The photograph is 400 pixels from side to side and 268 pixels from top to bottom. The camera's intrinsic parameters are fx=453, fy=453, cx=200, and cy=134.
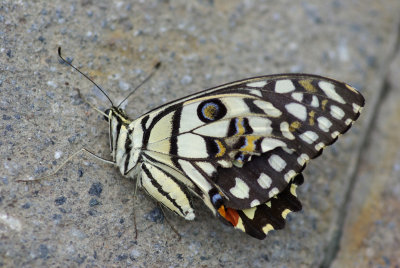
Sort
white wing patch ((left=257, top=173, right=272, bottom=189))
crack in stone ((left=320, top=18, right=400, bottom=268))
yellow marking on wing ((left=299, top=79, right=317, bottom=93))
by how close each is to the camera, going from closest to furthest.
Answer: yellow marking on wing ((left=299, top=79, right=317, bottom=93)), white wing patch ((left=257, top=173, right=272, bottom=189)), crack in stone ((left=320, top=18, right=400, bottom=268))

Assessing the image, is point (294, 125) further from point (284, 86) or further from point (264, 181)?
point (264, 181)

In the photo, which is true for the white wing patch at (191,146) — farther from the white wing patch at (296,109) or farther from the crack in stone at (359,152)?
the crack in stone at (359,152)

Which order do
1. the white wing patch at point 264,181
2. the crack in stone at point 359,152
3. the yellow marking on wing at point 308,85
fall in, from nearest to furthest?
the yellow marking on wing at point 308,85 < the white wing patch at point 264,181 < the crack in stone at point 359,152

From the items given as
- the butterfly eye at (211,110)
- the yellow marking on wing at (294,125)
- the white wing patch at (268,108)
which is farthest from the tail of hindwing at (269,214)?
the butterfly eye at (211,110)

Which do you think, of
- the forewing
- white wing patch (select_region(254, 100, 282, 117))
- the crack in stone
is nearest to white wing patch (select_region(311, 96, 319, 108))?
the forewing

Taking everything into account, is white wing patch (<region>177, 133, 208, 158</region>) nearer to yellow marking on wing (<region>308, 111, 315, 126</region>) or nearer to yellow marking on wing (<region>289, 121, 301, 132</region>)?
yellow marking on wing (<region>289, 121, 301, 132</region>)

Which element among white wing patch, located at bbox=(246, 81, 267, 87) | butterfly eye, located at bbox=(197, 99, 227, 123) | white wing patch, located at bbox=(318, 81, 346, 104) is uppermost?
white wing patch, located at bbox=(318, 81, 346, 104)

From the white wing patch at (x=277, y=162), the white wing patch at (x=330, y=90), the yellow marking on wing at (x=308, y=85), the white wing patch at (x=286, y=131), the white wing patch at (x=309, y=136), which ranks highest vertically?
the white wing patch at (x=330, y=90)
